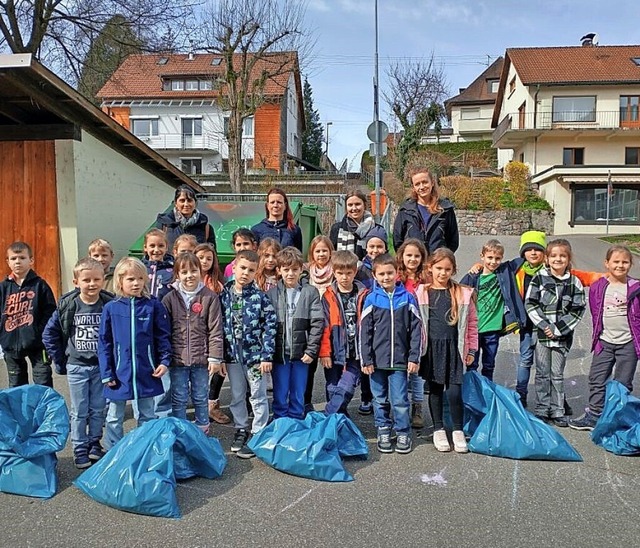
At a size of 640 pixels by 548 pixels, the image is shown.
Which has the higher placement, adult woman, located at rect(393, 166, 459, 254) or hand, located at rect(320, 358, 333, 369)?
adult woman, located at rect(393, 166, 459, 254)

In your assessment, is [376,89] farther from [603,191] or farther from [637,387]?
[603,191]

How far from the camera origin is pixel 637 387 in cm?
576

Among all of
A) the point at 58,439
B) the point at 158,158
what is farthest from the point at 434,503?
the point at 158,158

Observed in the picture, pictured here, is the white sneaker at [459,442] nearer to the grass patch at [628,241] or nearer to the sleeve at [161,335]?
the sleeve at [161,335]

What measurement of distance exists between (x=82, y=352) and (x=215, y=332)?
0.91m

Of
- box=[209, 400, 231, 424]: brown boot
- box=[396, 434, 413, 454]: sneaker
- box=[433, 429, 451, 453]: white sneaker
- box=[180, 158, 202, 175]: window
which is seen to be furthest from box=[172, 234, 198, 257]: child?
box=[180, 158, 202, 175]: window

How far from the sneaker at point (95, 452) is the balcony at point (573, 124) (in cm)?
3132

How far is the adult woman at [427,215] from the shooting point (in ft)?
16.6

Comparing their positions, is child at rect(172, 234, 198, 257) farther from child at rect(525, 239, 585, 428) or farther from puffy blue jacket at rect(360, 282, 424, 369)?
child at rect(525, 239, 585, 428)

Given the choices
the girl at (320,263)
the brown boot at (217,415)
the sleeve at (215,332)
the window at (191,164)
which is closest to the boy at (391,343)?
the girl at (320,263)

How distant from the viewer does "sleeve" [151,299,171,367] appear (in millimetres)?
4058

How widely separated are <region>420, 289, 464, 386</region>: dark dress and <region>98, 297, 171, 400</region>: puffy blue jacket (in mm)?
1927

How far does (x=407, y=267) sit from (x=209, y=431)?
6.67ft

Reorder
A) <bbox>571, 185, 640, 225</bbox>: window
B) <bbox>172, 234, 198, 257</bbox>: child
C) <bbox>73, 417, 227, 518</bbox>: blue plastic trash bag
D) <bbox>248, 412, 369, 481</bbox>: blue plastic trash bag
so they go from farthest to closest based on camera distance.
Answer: <bbox>571, 185, 640, 225</bbox>: window
<bbox>172, 234, 198, 257</bbox>: child
<bbox>248, 412, 369, 481</bbox>: blue plastic trash bag
<bbox>73, 417, 227, 518</bbox>: blue plastic trash bag
